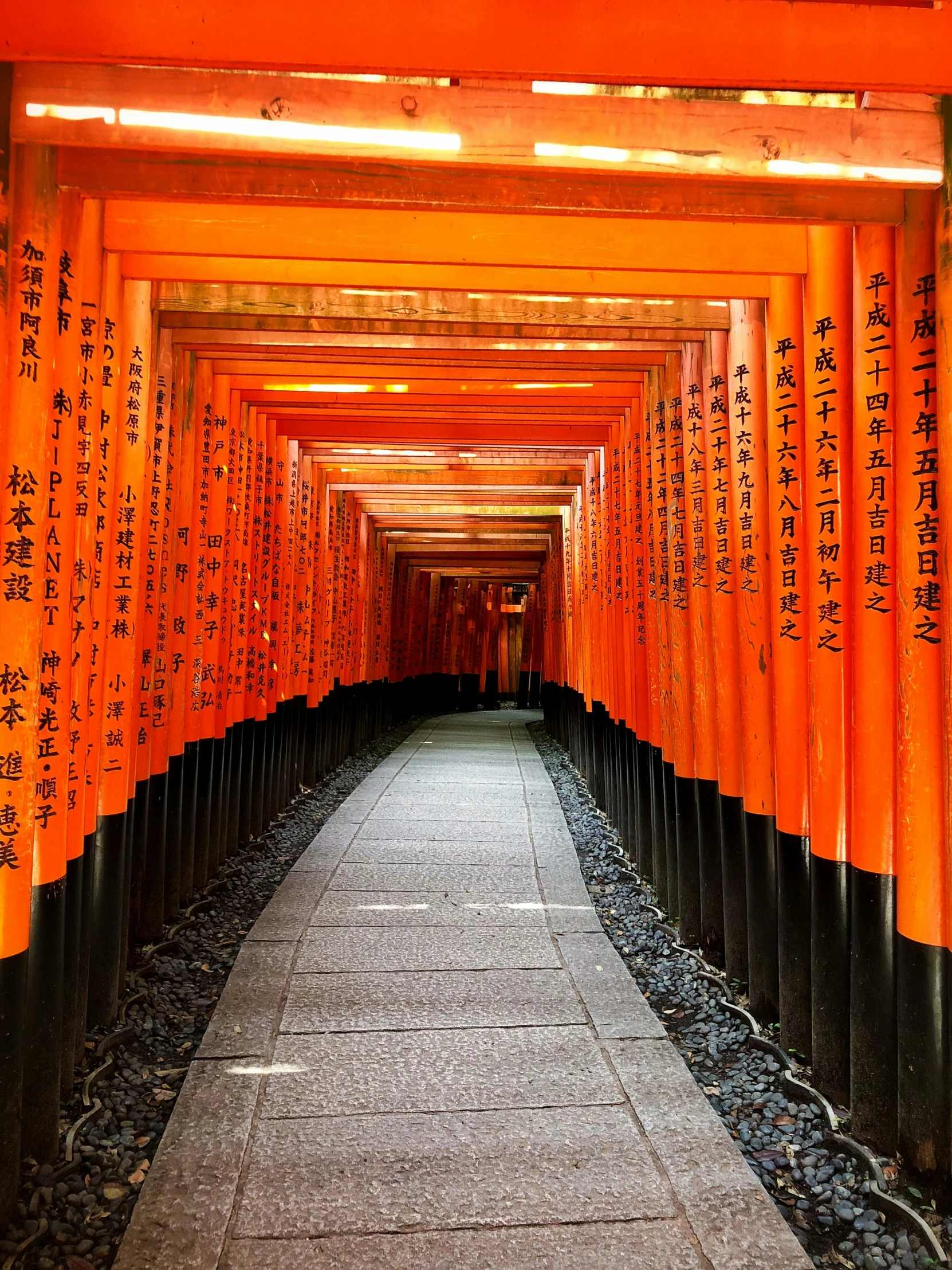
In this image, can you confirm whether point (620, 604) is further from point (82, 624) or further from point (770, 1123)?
point (82, 624)

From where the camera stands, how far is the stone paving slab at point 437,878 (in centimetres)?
501

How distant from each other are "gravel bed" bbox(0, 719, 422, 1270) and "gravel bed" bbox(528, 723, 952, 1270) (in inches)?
74.1

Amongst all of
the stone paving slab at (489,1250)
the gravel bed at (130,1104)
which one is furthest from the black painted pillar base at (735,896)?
the gravel bed at (130,1104)

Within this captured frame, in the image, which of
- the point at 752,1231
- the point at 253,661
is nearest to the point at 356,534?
the point at 253,661

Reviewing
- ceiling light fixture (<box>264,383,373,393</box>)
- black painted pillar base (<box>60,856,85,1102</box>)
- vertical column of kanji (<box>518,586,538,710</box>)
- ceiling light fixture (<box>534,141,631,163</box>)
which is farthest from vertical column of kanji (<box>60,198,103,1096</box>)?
vertical column of kanji (<box>518,586,538,710</box>)

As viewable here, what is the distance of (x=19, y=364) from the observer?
7.15ft

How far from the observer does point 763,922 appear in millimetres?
3371

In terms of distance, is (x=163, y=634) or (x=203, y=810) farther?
(x=203, y=810)

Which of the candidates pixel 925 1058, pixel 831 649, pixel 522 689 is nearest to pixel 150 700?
pixel 831 649

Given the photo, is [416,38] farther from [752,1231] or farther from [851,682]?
[752,1231]

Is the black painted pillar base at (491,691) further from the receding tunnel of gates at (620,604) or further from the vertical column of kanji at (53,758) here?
the vertical column of kanji at (53,758)

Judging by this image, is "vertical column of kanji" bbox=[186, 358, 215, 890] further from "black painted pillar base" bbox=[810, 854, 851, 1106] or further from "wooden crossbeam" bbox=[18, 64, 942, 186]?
"black painted pillar base" bbox=[810, 854, 851, 1106]

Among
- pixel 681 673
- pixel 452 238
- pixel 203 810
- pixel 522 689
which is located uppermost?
pixel 452 238

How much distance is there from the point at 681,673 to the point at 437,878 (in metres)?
2.13
